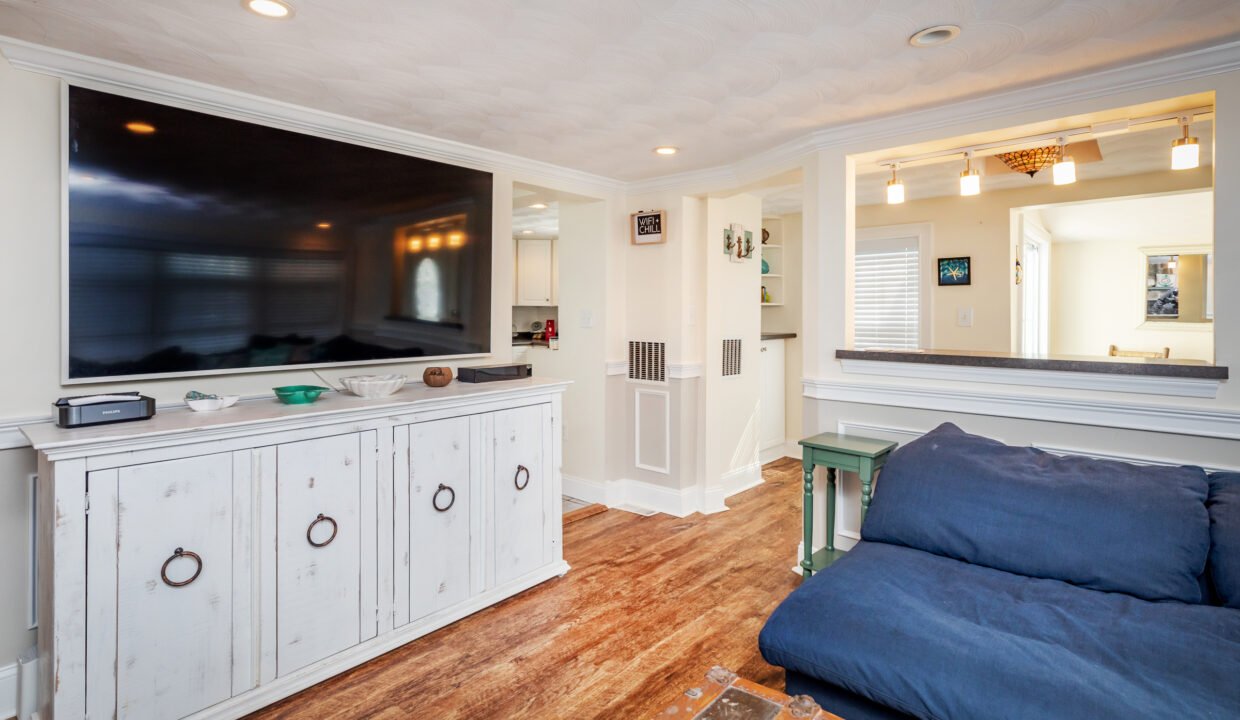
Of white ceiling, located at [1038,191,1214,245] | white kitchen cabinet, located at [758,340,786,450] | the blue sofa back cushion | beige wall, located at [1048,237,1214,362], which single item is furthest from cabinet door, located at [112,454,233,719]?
beige wall, located at [1048,237,1214,362]

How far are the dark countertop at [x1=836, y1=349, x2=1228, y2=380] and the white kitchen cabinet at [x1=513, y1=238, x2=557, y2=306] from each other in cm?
452

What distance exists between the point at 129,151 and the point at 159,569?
148 cm

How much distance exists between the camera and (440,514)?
106 inches

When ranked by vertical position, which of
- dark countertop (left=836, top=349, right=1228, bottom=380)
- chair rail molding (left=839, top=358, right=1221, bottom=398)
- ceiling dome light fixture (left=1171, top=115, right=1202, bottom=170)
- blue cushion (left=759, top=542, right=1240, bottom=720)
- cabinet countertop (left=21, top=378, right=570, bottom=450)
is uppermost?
ceiling dome light fixture (left=1171, top=115, right=1202, bottom=170)

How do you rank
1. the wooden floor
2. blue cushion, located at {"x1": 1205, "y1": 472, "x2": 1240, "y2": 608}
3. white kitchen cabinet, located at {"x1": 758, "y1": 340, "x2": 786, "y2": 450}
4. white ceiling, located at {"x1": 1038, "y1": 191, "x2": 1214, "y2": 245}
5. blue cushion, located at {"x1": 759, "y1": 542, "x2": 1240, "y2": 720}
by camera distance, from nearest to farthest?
blue cushion, located at {"x1": 759, "y1": 542, "x2": 1240, "y2": 720} < blue cushion, located at {"x1": 1205, "y1": 472, "x2": 1240, "y2": 608} < the wooden floor < white ceiling, located at {"x1": 1038, "y1": 191, "x2": 1214, "y2": 245} < white kitchen cabinet, located at {"x1": 758, "y1": 340, "x2": 786, "y2": 450}

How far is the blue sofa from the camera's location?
1.43 metres

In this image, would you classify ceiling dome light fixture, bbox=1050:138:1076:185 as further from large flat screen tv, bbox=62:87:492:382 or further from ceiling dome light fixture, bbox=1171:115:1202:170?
large flat screen tv, bbox=62:87:492:382

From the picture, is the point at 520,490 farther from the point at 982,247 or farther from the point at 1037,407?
the point at 982,247

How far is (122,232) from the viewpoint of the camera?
88.0 inches

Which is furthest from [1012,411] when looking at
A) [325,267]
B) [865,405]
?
[325,267]

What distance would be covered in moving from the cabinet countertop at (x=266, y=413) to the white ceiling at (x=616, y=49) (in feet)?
4.18

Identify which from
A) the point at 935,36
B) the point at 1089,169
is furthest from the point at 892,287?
the point at 935,36

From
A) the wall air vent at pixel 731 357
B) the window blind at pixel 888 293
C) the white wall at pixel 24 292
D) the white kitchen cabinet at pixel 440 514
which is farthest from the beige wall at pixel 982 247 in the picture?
the white wall at pixel 24 292

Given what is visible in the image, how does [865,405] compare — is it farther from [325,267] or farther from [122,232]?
[122,232]
